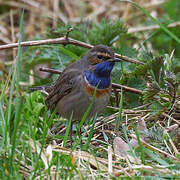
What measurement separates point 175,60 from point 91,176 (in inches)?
89.5

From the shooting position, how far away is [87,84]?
4895 mm

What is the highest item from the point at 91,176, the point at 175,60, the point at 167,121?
the point at 175,60

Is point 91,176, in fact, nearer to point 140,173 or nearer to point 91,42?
point 140,173

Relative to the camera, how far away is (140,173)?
3422 mm

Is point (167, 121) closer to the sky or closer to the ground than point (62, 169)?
closer to the sky

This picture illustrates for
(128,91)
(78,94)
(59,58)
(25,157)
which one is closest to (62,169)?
(25,157)

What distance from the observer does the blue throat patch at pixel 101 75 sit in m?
4.92

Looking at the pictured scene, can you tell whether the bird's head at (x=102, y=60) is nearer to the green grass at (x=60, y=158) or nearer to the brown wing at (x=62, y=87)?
the brown wing at (x=62, y=87)

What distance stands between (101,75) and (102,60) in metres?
0.17

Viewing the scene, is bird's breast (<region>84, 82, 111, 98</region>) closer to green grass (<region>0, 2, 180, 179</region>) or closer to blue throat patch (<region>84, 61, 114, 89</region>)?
blue throat patch (<region>84, 61, 114, 89</region>)

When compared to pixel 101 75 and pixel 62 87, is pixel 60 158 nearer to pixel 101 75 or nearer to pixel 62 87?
pixel 101 75

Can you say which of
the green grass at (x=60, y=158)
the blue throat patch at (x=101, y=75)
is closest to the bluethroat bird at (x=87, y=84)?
the blue throat patch at (x=101, y=75)

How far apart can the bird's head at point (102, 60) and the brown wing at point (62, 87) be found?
210 mm

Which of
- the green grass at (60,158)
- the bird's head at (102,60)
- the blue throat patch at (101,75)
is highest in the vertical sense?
the bird's head at (102,60)
